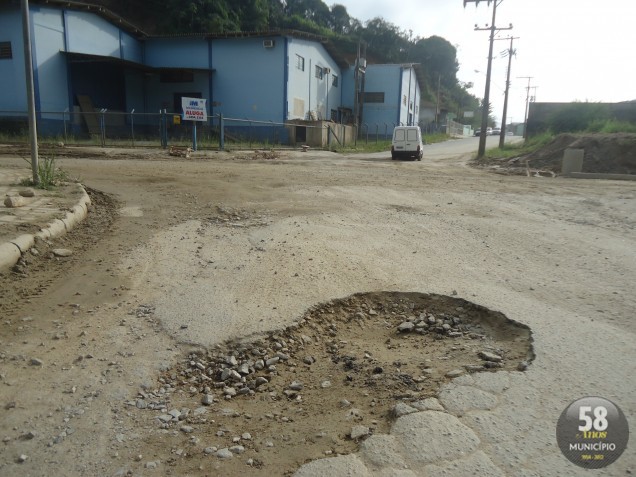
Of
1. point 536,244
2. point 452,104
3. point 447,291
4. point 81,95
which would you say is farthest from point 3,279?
point 452,104

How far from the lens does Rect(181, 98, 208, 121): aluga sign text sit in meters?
23.2

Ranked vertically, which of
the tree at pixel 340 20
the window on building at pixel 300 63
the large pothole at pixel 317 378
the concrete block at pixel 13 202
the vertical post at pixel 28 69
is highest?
the tree at pixel 340 20

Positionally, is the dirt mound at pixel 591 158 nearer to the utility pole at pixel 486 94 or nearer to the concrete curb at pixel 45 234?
the utility pole at pixel 486 94

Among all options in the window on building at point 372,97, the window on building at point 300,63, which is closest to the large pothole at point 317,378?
the window on building at point 300,63

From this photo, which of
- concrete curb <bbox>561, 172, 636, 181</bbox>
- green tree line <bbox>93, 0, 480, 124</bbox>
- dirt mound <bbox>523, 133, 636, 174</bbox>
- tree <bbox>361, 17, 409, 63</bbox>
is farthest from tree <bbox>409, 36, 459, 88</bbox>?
concrete curb <bbox>561, 172, 636, 181</bbox>

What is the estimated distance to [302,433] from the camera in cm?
266

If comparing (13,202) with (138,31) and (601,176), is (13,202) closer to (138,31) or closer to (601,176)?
(601,176)

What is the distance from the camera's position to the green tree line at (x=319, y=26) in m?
37.2

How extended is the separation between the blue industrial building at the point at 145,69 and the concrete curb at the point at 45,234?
2113 cm

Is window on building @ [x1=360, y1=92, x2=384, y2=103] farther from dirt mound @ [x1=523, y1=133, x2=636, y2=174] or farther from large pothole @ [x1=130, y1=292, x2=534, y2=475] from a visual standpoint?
large pothole @ [x1=130, y1=292, x2=534, y2=475]

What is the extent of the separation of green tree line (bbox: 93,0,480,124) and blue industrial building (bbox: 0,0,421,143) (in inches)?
203

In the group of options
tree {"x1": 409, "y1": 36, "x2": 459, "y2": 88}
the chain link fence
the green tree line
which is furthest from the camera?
tree {"x1": 409, "y1": 36, "x2": 459, "y2": 88}

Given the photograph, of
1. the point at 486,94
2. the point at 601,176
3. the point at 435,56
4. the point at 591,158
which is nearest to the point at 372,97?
the point at 486,94

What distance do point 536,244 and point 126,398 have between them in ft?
18.3
